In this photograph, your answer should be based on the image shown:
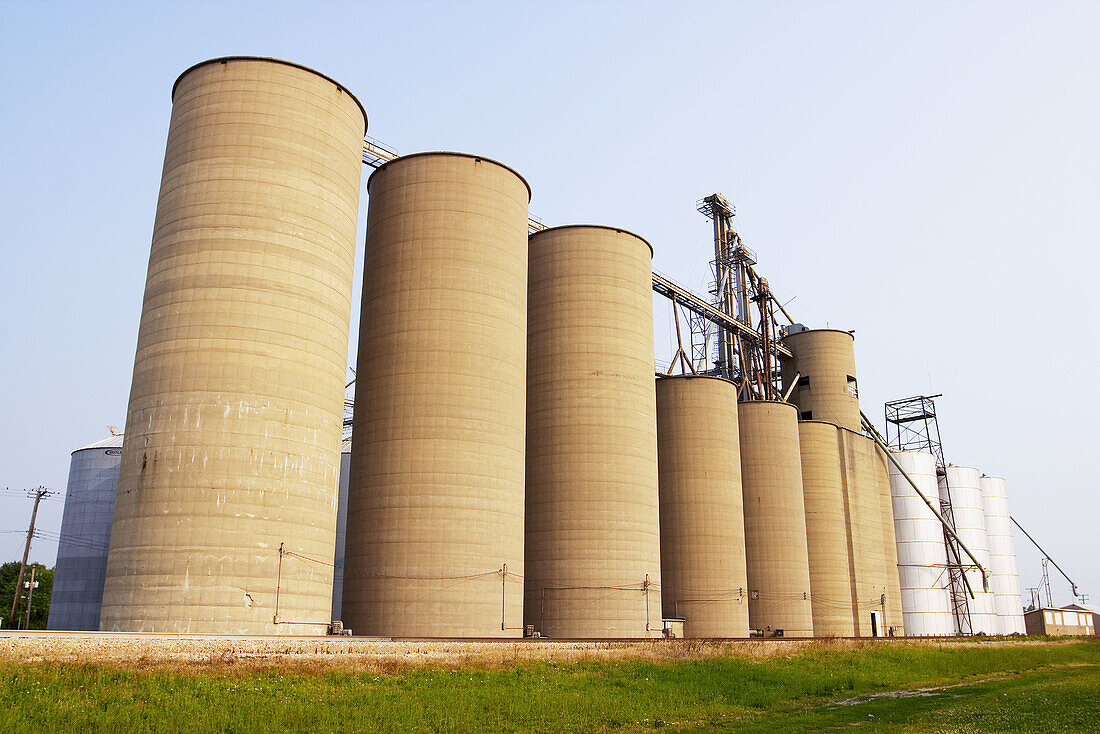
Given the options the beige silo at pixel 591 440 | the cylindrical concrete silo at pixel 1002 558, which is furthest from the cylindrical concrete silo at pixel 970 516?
the beige silo at pixel 591 440

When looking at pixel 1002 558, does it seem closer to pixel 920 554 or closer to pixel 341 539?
pixel 920 554

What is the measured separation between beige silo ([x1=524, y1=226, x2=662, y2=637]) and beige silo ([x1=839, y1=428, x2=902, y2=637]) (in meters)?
27.2

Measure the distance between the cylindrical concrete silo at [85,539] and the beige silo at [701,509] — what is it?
3331 centimetres

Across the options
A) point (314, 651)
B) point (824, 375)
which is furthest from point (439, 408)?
point (824, 375)

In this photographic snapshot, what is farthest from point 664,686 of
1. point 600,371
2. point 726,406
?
point 726,406

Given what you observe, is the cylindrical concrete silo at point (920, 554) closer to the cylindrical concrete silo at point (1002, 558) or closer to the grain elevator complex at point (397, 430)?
the cylindrical concrete silo at point (1002, 558)

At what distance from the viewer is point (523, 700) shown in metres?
21.1

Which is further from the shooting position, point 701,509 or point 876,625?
point 876,625

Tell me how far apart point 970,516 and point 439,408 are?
199ft

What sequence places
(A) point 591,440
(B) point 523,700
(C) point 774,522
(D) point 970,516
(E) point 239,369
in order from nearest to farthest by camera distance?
(B) point 523,700 → (E) point 239,369 → (A) point 591,440 → (C) point 774,522 → (D) point 970,516

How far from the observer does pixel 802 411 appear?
7438cm

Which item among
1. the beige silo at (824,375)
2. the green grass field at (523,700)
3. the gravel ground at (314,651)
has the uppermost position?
the beige silo at (824,375)

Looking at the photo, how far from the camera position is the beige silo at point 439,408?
3522 cm

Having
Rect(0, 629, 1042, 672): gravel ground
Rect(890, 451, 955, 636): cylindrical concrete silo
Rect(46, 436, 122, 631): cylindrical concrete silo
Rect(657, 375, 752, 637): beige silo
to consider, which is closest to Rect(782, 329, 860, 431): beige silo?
Rect(890, 451, 955, 636): cylindrical concrete silo
